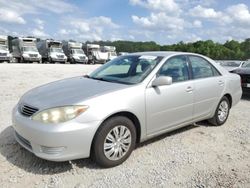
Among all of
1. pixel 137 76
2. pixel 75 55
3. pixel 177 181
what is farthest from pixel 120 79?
pixel 75 55

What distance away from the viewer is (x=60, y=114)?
3.13 metres

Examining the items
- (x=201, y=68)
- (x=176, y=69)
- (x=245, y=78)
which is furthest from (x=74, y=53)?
(x=176, y=69)

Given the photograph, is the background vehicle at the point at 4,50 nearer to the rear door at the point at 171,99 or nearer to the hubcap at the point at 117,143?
the rear door at the point at 171,99

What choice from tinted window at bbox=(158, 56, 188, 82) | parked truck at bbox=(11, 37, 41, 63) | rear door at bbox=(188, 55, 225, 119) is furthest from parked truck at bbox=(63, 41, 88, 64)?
tinted window at bbox=(158, 56, 188, 82)

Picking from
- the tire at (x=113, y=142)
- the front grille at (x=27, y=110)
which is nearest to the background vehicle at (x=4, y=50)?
the front grille at (x=27, y=110)

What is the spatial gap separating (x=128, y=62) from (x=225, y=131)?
7.71 feet

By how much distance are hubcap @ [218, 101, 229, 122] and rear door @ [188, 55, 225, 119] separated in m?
0.31

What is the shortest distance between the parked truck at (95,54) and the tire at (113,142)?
32.9m

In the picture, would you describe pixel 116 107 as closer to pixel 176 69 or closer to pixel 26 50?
pixel 176 69

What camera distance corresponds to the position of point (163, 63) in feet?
13.6

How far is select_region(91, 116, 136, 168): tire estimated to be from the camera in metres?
3.29

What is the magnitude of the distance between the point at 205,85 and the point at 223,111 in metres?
1.03

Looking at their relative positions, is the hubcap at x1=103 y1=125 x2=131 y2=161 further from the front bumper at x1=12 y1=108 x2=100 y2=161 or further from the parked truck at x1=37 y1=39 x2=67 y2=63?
the parked truck at x1=37 y1=39 x2=67 y2=63

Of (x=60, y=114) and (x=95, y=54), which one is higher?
(x=95, y=54)
